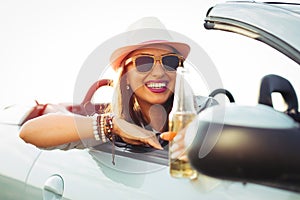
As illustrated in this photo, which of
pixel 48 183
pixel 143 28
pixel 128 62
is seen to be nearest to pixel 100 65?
pixel 128 62

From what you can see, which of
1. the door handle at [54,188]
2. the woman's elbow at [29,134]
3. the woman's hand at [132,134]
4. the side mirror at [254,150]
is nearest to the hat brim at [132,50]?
the woman's hand at [132,134]

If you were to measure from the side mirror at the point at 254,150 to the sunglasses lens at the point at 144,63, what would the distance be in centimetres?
106

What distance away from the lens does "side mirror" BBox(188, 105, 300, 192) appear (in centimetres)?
97

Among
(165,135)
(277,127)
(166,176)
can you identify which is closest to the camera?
(277,127)

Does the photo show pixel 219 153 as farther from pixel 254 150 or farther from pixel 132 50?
pixel 132 50

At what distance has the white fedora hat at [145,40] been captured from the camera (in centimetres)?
219

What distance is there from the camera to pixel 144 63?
6.86 ft

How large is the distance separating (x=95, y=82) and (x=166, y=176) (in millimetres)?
821

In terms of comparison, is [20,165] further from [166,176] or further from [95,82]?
[166,176]

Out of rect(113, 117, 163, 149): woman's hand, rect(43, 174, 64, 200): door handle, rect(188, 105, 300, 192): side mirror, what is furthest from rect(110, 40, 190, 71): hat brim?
rect(188, 105, 300, 192): side mirror

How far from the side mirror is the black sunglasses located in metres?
1.06

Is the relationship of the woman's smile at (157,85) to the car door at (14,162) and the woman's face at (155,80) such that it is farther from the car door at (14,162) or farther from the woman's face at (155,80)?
the car door at (14,162)

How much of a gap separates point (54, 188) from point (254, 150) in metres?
1.17

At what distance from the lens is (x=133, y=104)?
2.25 metres
